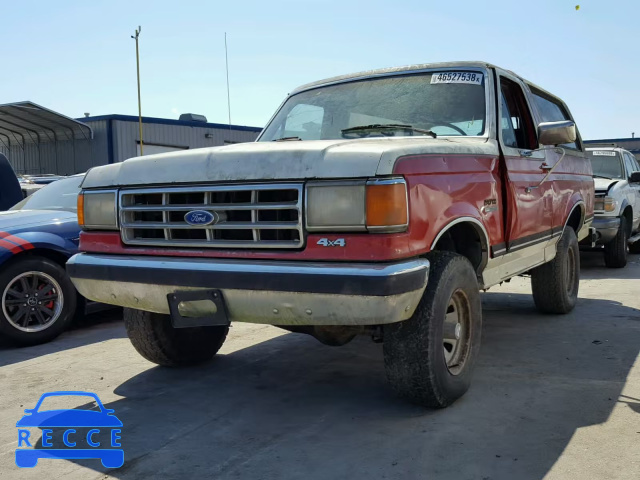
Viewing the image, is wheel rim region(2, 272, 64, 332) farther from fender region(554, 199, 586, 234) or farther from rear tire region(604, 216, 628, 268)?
rear tire region(604, 216, 628, 268)

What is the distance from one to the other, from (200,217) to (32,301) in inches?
109

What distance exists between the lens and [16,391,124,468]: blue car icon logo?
2855 mm

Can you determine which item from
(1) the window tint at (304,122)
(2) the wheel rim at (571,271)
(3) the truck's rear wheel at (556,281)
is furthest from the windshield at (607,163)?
(1) the window tint at (304,122)

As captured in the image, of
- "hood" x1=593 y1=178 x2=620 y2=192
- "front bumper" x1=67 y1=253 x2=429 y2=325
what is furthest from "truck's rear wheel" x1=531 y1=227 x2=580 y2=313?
"hood" x1=593 y1=178 x2=620 y2=192

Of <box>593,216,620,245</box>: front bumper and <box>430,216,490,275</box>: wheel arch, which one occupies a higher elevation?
<box>430,216,490,275</box>: wheel arch

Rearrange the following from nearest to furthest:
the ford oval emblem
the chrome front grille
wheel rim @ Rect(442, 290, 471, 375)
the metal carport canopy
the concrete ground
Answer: the concrete ground
the chrome front grille
the ford oval emblem
wheel rim @ Rect(442, 290, 471, 375)
the metal carport canopy

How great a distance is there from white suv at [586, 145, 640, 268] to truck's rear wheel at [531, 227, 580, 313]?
9.98 feet

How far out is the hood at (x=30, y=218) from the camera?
17.4 feet

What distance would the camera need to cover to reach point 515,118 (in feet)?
15.3

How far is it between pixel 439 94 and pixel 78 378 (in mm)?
2996

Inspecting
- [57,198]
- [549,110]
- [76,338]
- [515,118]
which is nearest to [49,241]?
[76,338]

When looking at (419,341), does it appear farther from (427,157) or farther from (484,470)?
(427,157)

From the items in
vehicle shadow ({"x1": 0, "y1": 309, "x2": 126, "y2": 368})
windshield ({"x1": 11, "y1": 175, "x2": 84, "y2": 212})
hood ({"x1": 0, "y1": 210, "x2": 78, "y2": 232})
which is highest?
Result: windshield ({"x1": 11, "y1": 175, "x2": 84, "y2": 212})

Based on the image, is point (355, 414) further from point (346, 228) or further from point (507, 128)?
point (507, 128)
